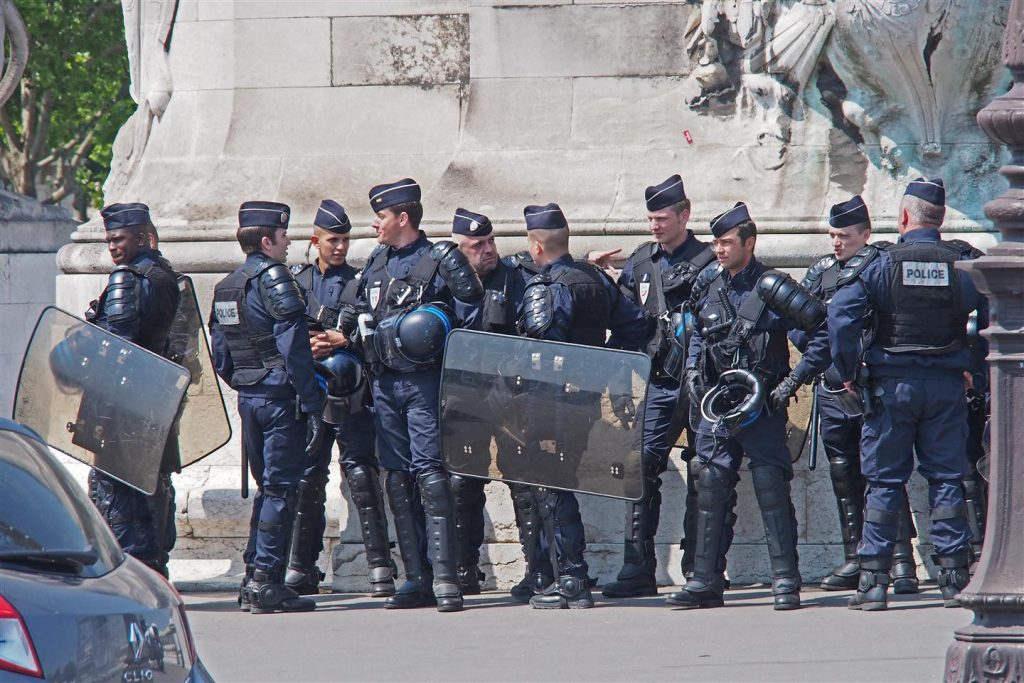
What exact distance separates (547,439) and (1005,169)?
10.4 feet

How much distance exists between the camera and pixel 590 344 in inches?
364

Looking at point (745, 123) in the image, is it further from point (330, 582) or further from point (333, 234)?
point (330, 582)

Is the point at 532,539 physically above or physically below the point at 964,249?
below

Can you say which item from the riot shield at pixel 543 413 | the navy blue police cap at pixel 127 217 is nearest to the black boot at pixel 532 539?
the riot shield at pixel 543 413

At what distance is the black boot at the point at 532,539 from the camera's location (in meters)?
9.34

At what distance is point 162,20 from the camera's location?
11.4 m

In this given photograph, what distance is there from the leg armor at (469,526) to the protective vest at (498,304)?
30.0 inches

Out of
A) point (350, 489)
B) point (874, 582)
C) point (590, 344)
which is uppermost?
point (590, 344)

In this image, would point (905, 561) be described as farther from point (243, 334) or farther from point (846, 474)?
point (243, 334)

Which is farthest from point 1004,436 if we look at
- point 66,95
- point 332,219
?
point 66,95

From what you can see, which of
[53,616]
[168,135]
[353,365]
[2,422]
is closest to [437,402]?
[353,365]

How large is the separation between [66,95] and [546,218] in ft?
73.9

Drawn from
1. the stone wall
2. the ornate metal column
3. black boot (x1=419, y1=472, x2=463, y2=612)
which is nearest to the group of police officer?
black boot (x1=419, y1=472, x2=463, y2=612)

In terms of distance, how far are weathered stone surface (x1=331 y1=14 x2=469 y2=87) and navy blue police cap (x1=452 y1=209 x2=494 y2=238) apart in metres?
1.94
